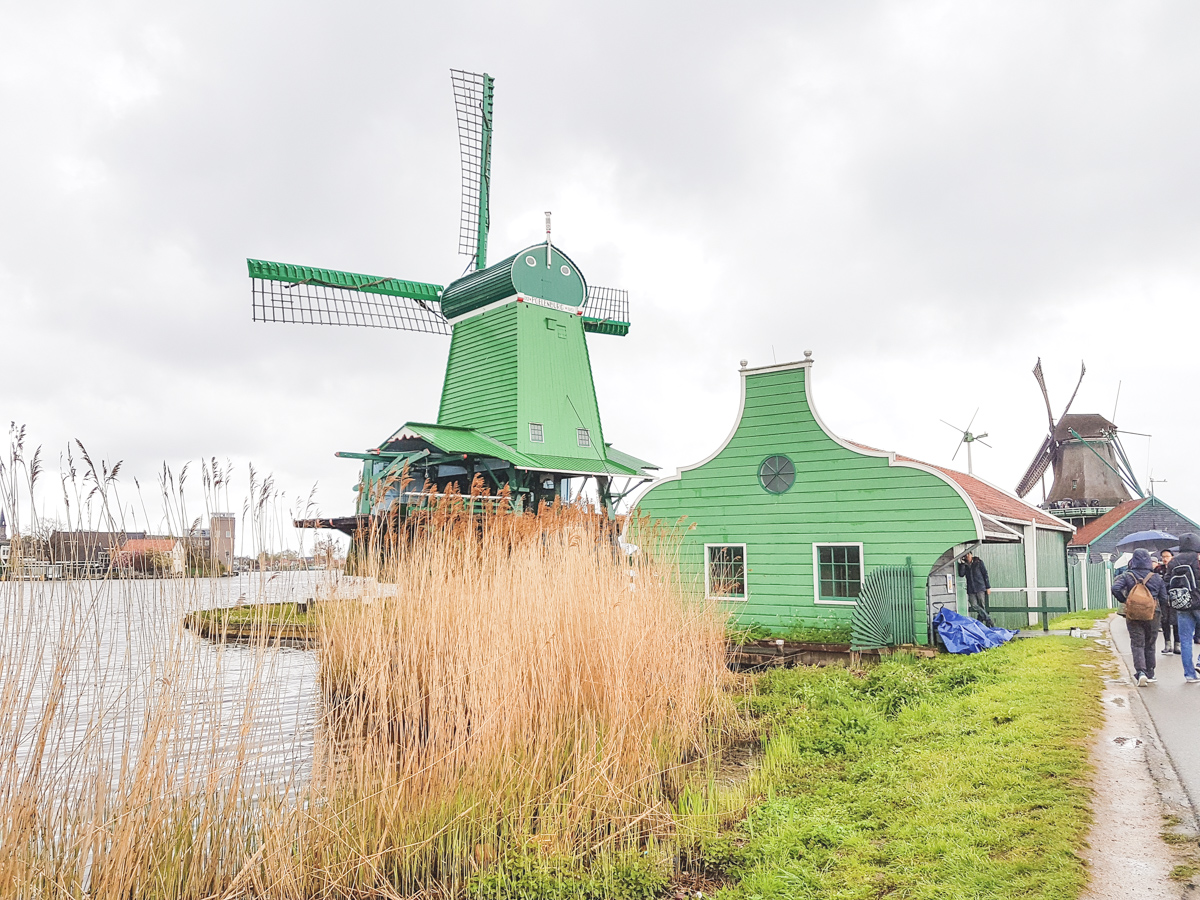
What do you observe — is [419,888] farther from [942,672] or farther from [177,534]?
[942,672]

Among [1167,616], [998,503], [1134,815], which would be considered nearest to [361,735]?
[1134,815]

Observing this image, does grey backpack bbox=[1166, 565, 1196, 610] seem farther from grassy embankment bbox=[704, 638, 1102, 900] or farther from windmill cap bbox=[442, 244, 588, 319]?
windmill cap bbox=[442, 244, 588, 319]

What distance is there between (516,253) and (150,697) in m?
19.6

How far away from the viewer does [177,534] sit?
4020 mm

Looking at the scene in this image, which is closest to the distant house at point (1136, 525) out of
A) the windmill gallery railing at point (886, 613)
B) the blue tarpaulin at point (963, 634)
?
the blue tarpaulin at point (963, 634)

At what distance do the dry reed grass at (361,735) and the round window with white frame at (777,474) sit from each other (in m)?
6.66

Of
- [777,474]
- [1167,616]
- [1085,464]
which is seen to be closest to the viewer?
[1167,616]

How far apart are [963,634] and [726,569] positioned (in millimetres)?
3845

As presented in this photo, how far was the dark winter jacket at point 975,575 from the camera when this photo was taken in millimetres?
12775

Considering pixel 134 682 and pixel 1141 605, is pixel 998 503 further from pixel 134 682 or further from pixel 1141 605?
pixel 134 682

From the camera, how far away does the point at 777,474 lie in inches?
508

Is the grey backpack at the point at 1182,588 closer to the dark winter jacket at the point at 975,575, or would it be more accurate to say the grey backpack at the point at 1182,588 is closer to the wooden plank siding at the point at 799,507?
the wooden plank siding at the point at 799,507

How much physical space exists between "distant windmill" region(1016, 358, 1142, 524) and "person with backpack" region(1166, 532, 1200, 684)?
91.8 feet

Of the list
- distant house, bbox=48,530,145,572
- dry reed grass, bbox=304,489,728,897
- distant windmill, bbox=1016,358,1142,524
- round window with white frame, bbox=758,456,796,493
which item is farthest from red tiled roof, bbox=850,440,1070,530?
distant windmill, bbox=1016,358,1142,524
